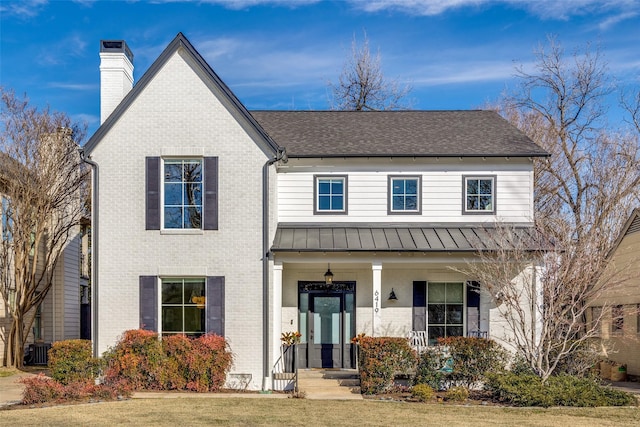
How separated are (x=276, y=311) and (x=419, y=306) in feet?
12.9

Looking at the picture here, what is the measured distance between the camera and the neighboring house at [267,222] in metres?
16.6

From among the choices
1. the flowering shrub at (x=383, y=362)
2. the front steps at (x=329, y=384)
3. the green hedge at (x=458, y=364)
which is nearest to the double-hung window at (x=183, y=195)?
the front steps at (x=329, y=384)

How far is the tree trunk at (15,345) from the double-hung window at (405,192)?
39.6 feet

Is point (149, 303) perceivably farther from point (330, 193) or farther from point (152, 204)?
point (330, 193)

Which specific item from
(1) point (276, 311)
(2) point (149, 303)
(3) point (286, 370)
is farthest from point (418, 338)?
(2) point (149, 303)

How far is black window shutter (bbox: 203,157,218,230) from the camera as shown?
1673 centimetres

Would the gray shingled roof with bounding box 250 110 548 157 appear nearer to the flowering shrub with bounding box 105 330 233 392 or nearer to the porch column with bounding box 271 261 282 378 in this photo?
the porch column with bounding box 271 261 282 378

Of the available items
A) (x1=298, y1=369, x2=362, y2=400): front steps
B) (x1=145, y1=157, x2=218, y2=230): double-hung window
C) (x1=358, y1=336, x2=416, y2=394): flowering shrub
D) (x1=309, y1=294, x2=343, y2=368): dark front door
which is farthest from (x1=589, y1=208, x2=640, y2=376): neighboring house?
(x1=145, y1=157, x2=218, y2=230): double-hung window

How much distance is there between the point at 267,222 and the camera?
16703 millimetres

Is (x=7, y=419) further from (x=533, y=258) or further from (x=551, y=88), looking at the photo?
(x=551, y=88)

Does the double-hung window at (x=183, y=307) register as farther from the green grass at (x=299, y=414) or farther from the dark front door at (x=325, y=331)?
the dark front door at (x=325, y=331)

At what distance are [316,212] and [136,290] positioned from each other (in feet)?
16.3

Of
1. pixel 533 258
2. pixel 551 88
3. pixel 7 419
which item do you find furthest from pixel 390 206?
pixel 551 88

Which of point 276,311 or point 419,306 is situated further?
point 419,306
